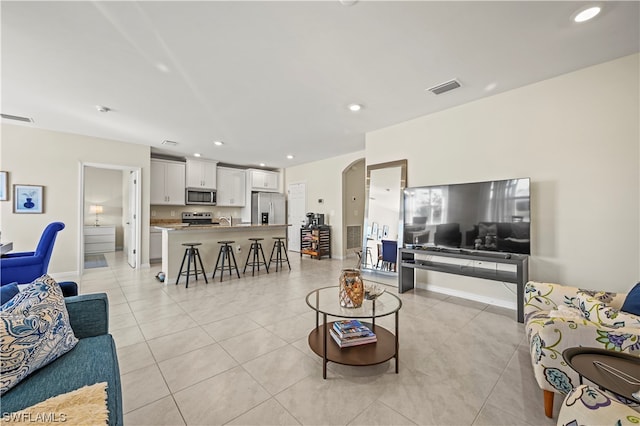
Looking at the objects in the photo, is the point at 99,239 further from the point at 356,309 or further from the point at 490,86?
the point at 490,86

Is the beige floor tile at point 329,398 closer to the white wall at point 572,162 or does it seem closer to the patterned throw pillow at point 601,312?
the patterned throw pillow at point 601,312

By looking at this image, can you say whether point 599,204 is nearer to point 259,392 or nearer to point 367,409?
point 367,409

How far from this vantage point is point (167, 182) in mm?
6406

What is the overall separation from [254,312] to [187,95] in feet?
9.27

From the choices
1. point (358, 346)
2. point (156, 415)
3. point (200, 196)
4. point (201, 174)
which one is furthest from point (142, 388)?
point (201, 174)

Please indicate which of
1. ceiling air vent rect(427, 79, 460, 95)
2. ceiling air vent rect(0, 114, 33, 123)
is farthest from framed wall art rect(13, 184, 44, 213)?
ceiling air vent rect(427, 79, 460, 95)

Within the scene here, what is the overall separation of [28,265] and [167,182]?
371 cm

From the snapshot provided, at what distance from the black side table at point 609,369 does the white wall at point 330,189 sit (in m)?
5.32

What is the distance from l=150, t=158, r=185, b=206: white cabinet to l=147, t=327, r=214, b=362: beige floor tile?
15.7 feet

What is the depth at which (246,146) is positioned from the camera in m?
5.74

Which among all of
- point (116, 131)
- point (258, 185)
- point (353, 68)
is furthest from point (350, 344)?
point (258, 185)

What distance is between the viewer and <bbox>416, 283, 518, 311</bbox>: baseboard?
3.21 meters

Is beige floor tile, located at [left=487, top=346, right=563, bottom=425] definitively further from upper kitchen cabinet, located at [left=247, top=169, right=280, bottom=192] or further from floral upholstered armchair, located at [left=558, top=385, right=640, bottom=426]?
upper kitchen cabinet, located at [left=247, top=169, right=280, bottom=192]

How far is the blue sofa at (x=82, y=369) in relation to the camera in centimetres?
101
